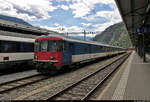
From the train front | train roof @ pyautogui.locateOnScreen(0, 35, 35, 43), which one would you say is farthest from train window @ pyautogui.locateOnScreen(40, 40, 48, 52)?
train roof @ pyautogui.locateOnScreen(0, 35, 35, 43)

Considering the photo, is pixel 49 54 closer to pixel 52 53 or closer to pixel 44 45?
pixel 52 53

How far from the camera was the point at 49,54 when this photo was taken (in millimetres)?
9953

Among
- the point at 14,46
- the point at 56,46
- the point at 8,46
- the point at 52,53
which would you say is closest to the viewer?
the point at 52,53

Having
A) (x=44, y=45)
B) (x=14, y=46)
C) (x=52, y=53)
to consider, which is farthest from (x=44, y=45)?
(x=14, y=46)

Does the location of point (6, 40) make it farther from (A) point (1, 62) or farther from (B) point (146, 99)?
(B) point (146, 99)

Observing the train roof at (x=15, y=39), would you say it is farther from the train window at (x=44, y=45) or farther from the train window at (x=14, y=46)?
the train window at (x=44, y=45)

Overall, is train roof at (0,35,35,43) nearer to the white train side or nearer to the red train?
the white train side

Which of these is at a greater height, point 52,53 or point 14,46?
point 14,46

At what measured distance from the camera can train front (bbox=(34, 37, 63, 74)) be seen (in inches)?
383

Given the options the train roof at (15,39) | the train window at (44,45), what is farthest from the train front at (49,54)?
the train roof at (15,39)

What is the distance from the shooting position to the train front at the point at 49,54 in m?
9.73

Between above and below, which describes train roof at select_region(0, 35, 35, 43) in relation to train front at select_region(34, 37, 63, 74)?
above

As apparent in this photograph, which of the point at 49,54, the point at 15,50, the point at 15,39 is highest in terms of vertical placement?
the point at 15,39

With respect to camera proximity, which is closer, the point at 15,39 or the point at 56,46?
the point at 56,46
